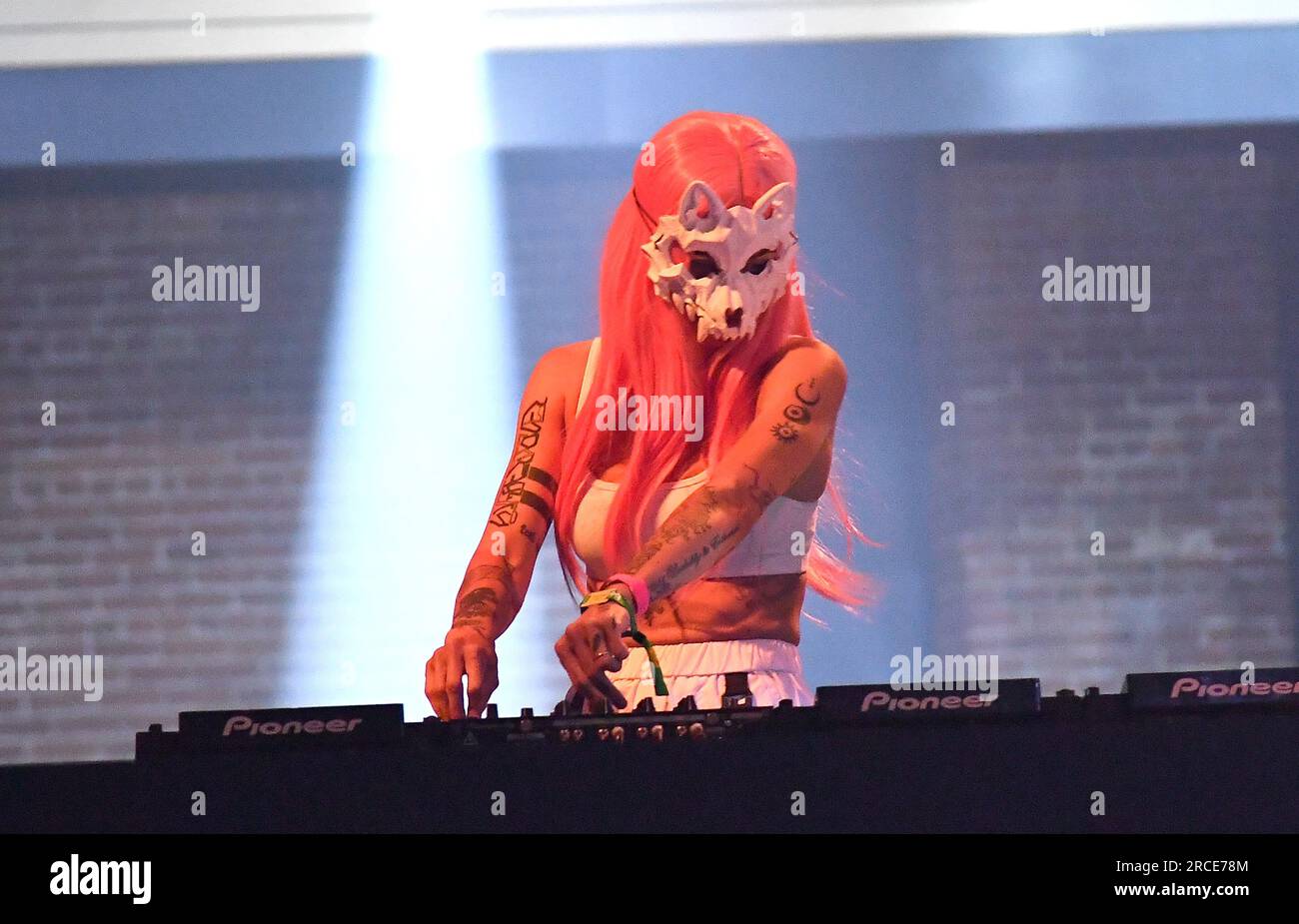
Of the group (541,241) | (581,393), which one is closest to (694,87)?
(541,241)

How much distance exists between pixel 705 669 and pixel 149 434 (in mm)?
2426

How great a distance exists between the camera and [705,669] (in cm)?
262

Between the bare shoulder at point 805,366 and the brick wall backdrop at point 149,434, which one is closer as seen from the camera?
the bare shoulder at point 805,366

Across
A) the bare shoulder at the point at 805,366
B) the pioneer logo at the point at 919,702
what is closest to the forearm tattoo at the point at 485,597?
the bare shoulder at the point at 805,366

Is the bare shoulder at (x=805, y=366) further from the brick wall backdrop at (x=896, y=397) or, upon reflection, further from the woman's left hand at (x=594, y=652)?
the brick wall backdrop at (x=896, y=397)

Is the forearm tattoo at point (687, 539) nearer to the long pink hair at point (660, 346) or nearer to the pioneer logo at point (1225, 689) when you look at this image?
the long pink hair at point (660, 346)

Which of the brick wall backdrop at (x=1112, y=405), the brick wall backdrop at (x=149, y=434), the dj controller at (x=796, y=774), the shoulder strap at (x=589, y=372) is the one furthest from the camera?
the brick wall backdrop at (x=149, y=434)

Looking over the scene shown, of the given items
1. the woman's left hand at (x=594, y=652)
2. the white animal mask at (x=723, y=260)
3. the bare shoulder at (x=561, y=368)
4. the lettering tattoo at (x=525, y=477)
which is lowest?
the woman's left hand at (x=594, y=652)

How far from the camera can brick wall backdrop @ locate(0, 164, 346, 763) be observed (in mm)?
4438

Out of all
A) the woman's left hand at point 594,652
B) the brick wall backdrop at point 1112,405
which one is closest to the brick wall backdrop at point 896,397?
the brick wall backdrop at point 1112,405

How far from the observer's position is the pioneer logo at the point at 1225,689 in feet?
6.05

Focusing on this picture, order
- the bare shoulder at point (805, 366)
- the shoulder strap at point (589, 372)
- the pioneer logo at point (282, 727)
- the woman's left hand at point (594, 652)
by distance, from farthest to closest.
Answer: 1. the shoulder strap at point (589, 372)
2. the bare shoulder at point (805, 366)
3. the woman's left hand at point (594, 652)
4. the pioneer logo at point (282, 727)

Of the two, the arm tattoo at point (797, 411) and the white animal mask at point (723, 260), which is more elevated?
the white animal mask at point (723, 260)

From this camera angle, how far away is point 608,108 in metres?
4.51
